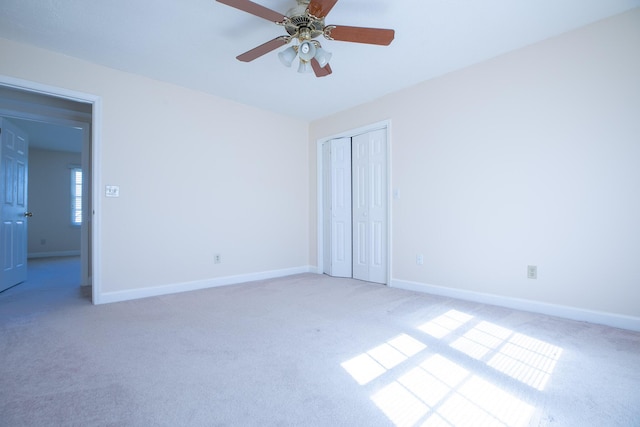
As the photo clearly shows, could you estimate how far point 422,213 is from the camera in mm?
3551

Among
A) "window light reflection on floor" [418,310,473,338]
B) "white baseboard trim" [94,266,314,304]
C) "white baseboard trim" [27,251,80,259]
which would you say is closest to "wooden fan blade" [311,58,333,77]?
"window light reflection on floor" [418,310,473,338]

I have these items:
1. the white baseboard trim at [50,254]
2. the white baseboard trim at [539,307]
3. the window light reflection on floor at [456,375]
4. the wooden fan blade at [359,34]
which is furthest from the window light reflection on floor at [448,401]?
the white baseboard trim at [50,254]

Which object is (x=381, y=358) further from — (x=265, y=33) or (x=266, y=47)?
(x=265, y=33)

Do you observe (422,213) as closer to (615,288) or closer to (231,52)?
(615,288)

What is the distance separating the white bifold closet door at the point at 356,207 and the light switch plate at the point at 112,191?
2.81 meters

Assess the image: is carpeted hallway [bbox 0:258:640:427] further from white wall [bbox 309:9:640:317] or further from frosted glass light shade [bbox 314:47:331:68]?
frosted glass light shade [bbox 314:47:331:68]

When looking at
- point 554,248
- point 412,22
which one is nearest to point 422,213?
point 554,248

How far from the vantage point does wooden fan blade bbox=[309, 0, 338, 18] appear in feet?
6.06

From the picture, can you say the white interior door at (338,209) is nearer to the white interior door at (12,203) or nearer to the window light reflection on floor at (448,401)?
the window light reflection on floor at (448,401)

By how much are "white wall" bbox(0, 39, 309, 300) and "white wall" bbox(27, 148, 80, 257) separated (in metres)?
5.81

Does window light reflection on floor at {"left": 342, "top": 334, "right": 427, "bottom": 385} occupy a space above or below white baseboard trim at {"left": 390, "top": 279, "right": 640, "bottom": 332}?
below

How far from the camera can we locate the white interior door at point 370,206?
402cm

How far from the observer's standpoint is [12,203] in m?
3.71

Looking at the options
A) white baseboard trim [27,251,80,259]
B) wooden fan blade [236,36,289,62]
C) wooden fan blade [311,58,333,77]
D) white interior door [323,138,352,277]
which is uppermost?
wooden fan blade [236,36,289,62]
